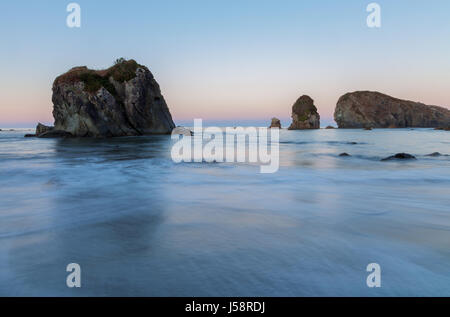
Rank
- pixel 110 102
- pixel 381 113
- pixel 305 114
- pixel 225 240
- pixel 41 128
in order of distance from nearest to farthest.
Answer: pixel 225 240 → pixel 110 102 → pixel 41 128 → pixel 305 114 → pixel 381 113

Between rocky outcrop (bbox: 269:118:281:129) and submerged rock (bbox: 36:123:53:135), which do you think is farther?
rocky outcrop (bbox: 269:118:281:129)

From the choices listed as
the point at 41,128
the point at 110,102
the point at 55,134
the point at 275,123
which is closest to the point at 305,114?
the point at 275,123

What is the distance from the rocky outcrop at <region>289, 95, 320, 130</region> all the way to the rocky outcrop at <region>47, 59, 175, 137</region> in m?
92.0

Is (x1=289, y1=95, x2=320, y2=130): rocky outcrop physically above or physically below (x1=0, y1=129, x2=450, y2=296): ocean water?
above

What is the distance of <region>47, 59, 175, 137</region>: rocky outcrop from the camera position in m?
45.2

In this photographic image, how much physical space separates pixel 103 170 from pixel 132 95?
4423 centimetres

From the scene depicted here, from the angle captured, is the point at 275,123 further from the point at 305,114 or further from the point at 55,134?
the point at 55,134

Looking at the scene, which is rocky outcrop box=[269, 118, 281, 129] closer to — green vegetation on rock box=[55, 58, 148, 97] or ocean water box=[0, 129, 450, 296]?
green vegetation on rock box=[55, 58, 148, 97]

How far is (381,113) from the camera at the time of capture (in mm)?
142625

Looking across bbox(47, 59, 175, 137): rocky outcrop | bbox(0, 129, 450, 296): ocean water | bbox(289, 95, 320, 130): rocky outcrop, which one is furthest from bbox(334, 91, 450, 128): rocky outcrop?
bbox(0, 129, 450, 296): ocean water

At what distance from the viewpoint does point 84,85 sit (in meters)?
47.2

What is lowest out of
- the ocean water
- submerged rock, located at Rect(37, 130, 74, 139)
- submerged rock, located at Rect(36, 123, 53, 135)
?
the ocean water

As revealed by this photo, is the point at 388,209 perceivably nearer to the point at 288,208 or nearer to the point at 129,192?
the point at 288,208

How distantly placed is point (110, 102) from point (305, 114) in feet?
351
